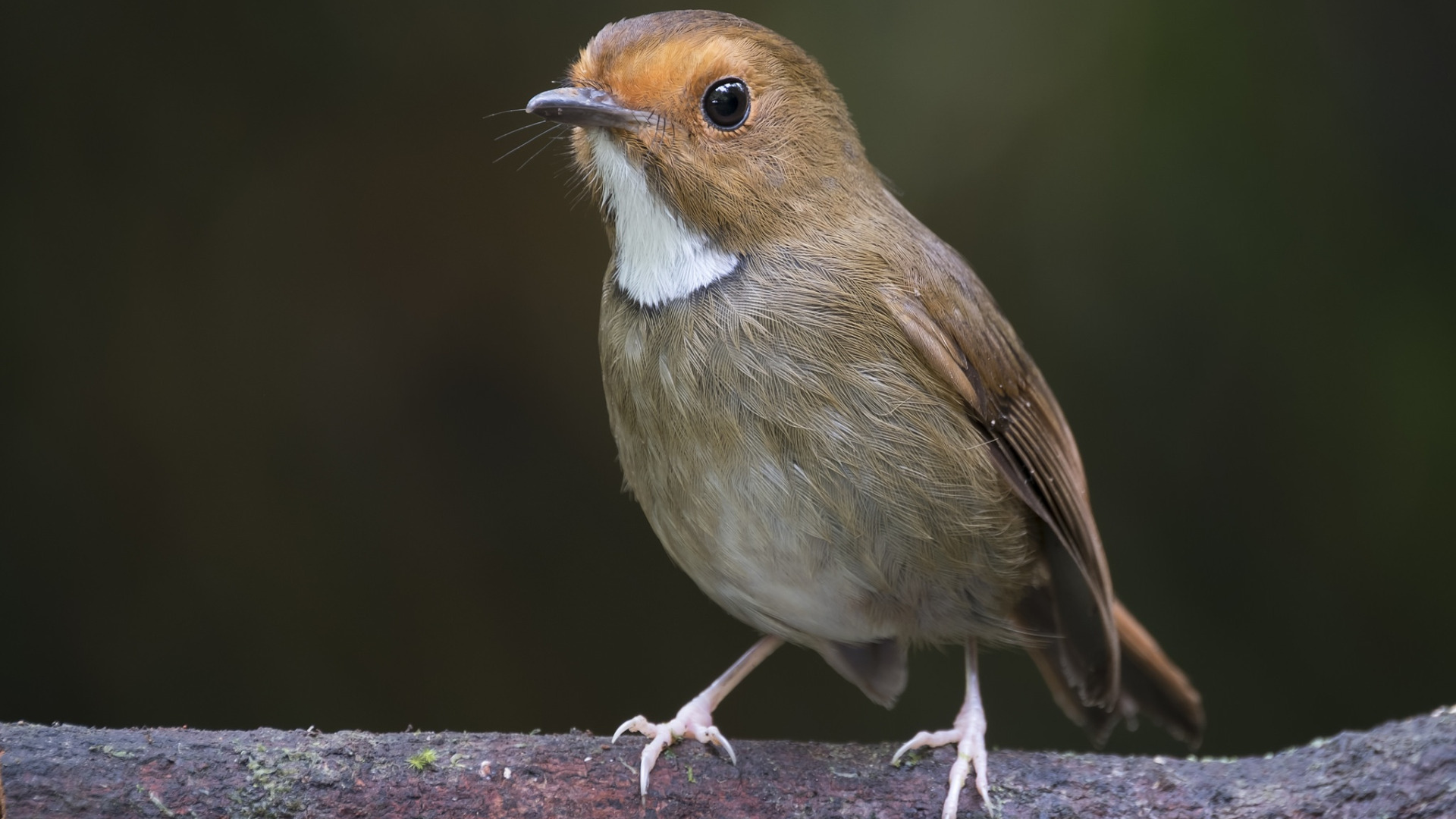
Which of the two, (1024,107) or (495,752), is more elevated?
(1024,107)

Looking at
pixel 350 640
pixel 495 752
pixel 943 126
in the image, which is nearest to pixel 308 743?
pixel 495 752

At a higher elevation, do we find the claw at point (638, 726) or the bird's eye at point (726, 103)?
the bird's eye at point (726, 103)

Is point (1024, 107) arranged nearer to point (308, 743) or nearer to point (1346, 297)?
point (1346, 297)

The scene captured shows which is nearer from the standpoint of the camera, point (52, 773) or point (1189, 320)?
point (52, 773)

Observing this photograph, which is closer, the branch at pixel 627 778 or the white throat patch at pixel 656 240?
the branch at pixel 627 778

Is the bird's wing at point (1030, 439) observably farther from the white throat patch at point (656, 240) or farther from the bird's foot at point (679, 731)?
the bird's foot at point (679, 731)

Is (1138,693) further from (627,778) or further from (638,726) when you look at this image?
(627,778)

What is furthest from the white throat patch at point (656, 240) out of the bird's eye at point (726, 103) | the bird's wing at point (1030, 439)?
the bird's wing at point (1030, 439)
